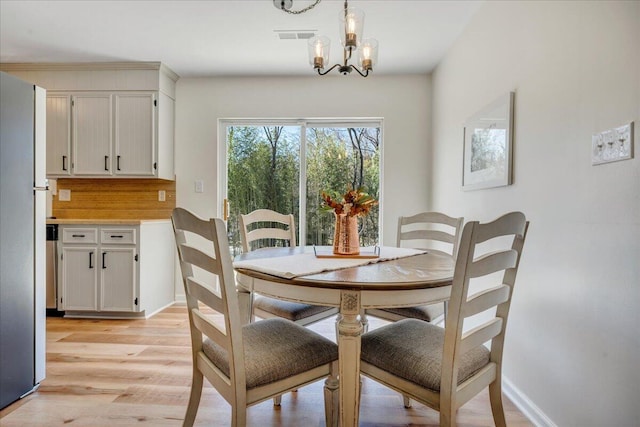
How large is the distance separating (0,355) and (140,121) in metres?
2.22

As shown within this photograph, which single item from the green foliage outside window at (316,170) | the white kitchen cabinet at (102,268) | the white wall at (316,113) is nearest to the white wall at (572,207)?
the white wall at (316,113)

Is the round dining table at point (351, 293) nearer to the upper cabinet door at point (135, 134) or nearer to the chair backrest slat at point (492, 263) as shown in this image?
the chair backrest slat at point (492, 263)

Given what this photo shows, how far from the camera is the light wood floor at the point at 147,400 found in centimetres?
163

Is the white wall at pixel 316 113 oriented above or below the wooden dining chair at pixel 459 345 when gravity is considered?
above

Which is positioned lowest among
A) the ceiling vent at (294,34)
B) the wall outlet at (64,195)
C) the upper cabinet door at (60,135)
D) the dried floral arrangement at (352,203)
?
the dried floral arrangement at (352,203)

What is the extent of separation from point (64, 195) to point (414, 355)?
3.76 meters

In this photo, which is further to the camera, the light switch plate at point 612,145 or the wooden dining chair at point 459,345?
the light switch plate at point 612,145

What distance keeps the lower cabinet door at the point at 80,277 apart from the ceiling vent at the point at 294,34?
2.34m

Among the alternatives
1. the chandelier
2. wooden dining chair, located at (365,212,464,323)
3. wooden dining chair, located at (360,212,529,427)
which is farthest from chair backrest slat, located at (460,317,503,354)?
the chandelier

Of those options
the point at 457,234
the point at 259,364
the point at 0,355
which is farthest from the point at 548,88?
the point at 0,355

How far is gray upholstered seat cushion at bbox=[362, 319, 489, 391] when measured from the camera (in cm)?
112

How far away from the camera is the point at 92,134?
3264mm

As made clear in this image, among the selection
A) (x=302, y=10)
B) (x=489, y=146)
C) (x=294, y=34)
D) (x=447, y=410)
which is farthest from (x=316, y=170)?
(x=447, y=410)

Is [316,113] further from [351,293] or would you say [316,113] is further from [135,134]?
[351,293]
